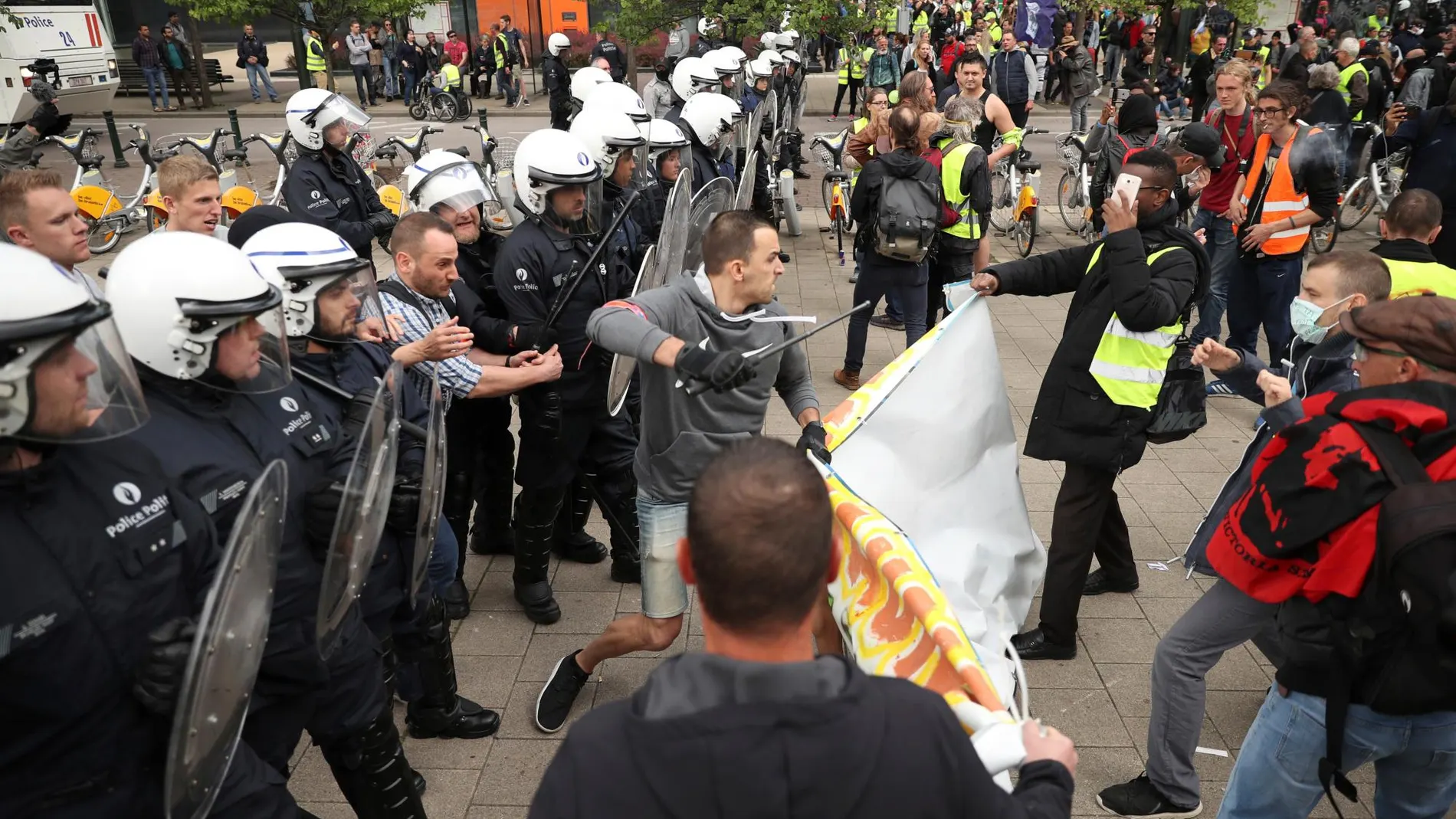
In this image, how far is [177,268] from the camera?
2377 mm

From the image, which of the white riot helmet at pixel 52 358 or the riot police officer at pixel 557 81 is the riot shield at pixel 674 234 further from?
the riot police officer at pixel 557 81

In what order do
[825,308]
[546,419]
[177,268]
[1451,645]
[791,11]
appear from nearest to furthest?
[1451,645], [177,268], [546,419], [825,308], [791,11]

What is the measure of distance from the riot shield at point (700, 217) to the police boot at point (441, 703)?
1889 mm

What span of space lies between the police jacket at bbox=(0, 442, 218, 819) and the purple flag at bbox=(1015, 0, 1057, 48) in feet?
72.2

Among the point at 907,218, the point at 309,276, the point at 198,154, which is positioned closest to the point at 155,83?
the point at 198,154

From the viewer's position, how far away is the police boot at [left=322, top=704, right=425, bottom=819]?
2779mm

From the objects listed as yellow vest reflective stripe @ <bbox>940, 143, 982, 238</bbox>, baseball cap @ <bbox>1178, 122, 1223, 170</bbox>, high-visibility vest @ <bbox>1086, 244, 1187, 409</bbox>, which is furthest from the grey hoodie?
yellow vest reflective stripe @ <bbox>940, 143, 982, 238</bbox>

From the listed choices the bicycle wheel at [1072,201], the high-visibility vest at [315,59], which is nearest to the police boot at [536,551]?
the bicycle wheel at [1072,201]

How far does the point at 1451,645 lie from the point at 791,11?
12.6m

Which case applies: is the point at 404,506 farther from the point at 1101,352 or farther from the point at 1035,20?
the point at 1035,20

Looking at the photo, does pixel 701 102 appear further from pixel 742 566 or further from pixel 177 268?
pixel 742 566

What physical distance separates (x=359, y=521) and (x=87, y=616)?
0.61 metres

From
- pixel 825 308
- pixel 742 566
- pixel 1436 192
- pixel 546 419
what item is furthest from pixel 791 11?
pixel 742 566

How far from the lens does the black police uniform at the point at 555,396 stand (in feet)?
13.8
